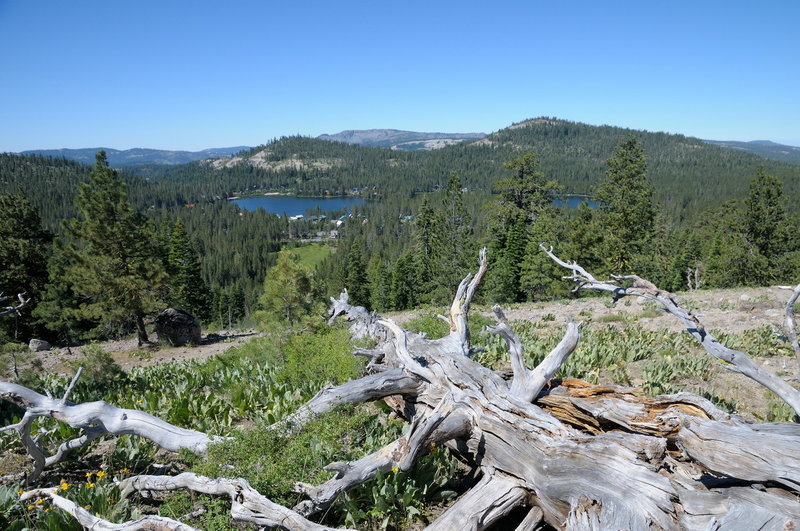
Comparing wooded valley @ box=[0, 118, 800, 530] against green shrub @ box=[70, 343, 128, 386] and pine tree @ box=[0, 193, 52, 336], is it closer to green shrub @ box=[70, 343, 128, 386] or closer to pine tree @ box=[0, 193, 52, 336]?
green shrub @ box=[70, 343, 128, 386]

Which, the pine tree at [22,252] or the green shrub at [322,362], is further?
the pine tree at [22,252]

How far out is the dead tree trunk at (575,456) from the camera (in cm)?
342

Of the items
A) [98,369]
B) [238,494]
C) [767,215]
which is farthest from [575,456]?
[767,215]

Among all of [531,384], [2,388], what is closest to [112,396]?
[2,388]

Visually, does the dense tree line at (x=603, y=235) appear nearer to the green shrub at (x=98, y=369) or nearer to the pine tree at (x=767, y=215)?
the pine tree at (x=767, y=215)

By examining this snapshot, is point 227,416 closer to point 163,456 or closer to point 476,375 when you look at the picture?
point 163,456

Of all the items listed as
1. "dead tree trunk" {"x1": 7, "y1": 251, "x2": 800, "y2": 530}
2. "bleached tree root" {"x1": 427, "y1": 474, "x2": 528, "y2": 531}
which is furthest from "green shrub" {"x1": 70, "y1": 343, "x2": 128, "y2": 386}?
"bleached tree root" {"x1": 427, "y1": 474, "x2": 528, "y2": 531}

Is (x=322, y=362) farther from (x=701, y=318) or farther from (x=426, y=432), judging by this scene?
(x=701, y=318)

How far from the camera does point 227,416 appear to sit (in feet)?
23.2

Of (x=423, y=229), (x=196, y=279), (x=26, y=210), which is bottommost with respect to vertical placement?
(x=196, y=279)

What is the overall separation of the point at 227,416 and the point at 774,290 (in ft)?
73.5

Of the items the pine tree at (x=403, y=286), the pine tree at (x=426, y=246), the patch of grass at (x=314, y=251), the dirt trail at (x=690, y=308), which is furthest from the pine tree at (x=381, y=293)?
the patch of grass at (x=314, y=251)

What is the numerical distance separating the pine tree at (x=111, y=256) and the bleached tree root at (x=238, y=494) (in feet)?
60.8

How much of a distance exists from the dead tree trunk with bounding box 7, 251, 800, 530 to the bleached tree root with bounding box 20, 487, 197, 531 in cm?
59
